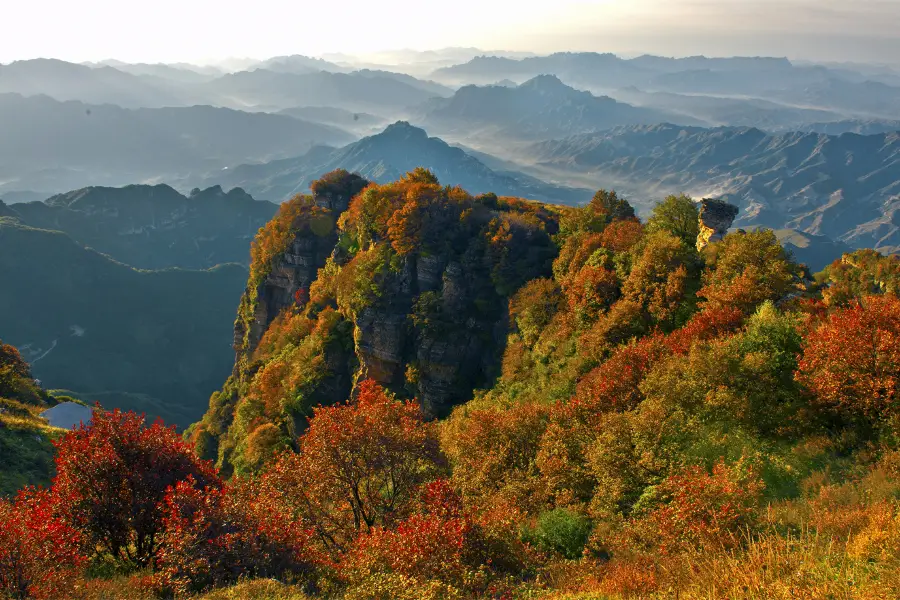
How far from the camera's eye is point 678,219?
50438mm

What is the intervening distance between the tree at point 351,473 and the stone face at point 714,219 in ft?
110

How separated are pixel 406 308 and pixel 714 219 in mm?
33580

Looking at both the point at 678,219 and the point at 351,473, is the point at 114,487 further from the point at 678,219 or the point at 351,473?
the point at 678,219

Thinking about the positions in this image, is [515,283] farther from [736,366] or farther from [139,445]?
[139,445]

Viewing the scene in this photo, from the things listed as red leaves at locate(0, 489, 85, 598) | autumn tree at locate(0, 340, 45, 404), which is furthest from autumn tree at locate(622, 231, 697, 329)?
autumn tree at locate(0, 340, 45, 404)

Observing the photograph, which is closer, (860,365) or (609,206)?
(860,365)

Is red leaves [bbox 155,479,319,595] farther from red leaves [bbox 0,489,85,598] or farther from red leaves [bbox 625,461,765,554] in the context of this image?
red leaves [bbox 625,461,765,554]

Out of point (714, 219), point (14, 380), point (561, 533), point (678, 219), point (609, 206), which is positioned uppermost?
point (609, 206)

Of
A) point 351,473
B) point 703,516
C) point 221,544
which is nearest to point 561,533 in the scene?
point 703,516

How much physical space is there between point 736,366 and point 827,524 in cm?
1072

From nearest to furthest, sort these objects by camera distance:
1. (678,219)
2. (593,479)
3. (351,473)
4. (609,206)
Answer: (351,473) < (593,479) < (678,219) < (609,206)

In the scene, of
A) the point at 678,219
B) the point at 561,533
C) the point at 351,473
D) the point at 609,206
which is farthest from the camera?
the point at 609,206

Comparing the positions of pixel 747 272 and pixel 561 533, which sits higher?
pixel 747 272

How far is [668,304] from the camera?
3844cm
